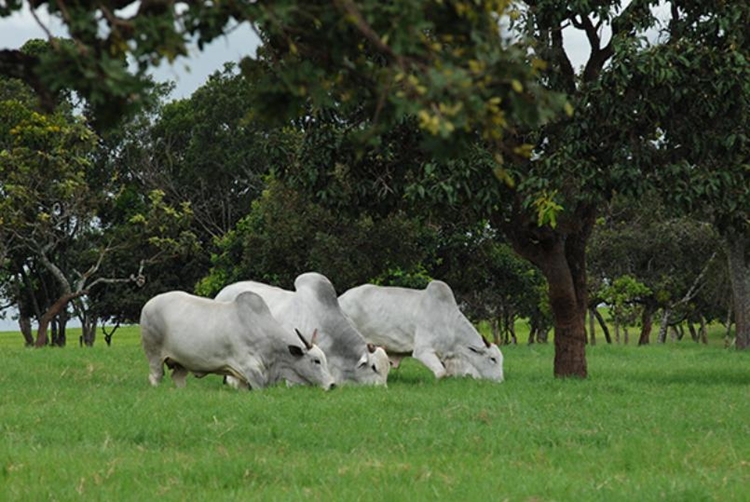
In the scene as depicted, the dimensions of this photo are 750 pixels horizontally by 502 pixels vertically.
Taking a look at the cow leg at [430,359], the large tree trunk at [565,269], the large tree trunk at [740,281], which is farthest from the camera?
the large tree trunk at [740,281]

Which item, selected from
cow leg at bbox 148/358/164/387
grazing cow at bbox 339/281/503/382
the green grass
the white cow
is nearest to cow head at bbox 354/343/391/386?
the white cow

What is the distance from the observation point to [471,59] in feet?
16.7

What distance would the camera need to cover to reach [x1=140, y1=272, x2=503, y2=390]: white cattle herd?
17375mm

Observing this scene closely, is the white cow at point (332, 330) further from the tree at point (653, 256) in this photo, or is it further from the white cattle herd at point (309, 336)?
the tree at point (653, 256)

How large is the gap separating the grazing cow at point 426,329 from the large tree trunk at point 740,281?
1336 centimetres

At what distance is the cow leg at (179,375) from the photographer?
18.2 meters

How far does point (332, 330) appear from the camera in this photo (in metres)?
18.9

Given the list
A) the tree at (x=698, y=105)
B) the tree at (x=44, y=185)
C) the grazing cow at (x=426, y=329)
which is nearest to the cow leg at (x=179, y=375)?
the grazing cow at (x=426, y=329)

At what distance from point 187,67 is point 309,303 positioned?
1413 cm

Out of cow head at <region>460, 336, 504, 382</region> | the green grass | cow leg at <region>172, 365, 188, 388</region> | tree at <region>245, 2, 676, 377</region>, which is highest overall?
tree at <region>245, 2, 676, 377</region>

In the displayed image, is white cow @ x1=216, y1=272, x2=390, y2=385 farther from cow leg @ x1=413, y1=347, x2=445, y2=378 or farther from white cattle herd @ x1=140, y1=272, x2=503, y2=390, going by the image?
cow leg @ x1=413, y1=347, x2=445, y2=378

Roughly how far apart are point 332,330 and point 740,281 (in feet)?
58.4

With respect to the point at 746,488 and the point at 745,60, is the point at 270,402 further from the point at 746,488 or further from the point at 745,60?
the point at 745,60

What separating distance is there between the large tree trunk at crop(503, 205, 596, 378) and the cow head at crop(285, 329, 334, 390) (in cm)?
408
